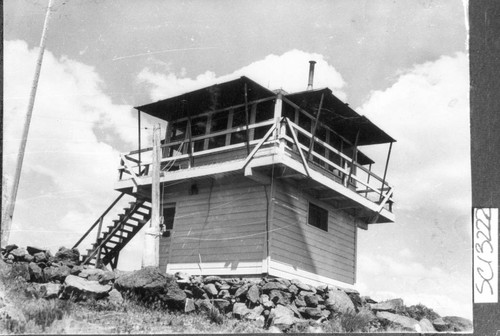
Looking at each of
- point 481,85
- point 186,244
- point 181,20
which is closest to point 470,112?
point 481,85

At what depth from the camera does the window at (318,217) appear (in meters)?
17.3

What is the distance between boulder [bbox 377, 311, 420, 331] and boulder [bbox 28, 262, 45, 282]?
30.3 ft

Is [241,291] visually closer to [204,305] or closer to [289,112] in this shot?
[204,305]

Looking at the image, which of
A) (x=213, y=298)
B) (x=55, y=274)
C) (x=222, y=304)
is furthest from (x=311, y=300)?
(x=55, y=274)

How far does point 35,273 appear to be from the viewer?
12.7 meters

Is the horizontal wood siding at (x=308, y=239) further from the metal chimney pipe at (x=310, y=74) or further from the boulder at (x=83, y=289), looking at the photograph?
the boulder at (x=83, y=289)

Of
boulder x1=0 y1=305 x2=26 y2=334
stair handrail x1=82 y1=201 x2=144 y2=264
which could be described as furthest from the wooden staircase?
boulder x1=0 y1=305 x2=26 y2=334

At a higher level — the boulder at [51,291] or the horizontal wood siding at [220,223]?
the horizontal wood siding at [220,223]

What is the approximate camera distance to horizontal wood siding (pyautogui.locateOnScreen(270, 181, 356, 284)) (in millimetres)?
15661

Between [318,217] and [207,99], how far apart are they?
19.0ft

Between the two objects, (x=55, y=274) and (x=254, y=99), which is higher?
(x=254, y=99)

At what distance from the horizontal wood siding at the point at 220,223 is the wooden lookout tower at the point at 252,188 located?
0.12 feet

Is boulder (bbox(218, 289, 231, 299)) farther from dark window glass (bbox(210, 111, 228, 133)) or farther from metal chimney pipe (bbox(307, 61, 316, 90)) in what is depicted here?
metal chimney pipe (bbox(307, 61, 316, 90))

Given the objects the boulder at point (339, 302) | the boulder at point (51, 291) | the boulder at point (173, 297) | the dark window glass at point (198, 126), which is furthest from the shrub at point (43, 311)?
the dark window glass at point (198, 126)
